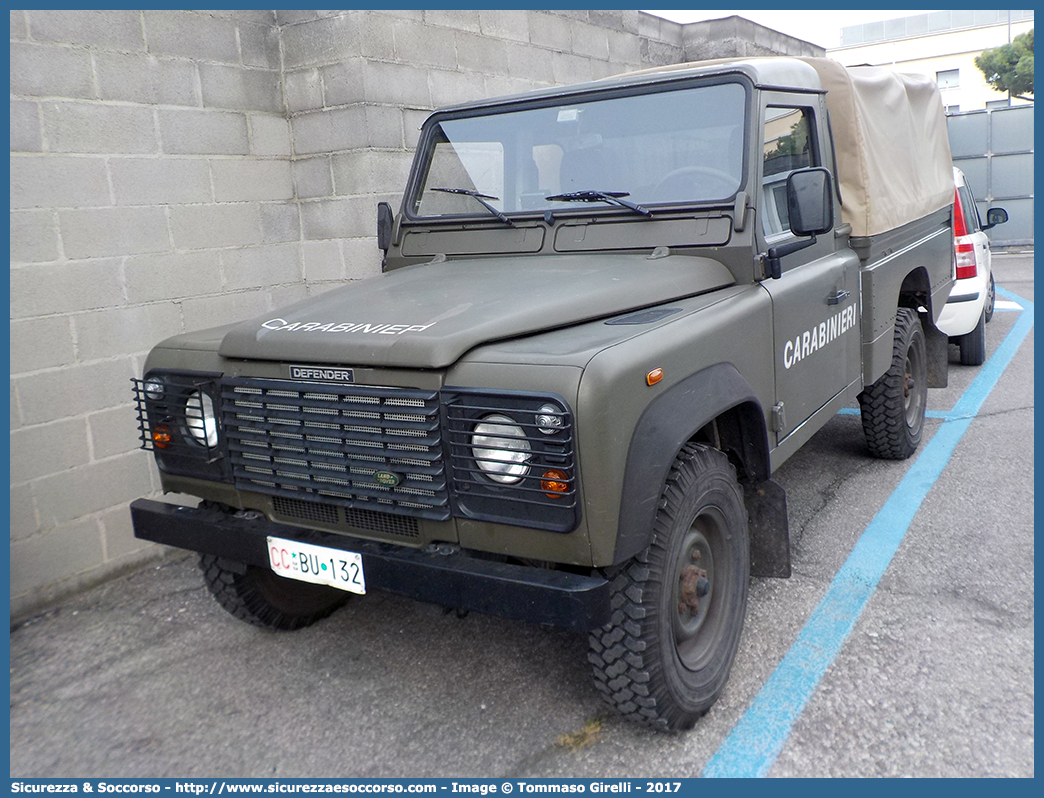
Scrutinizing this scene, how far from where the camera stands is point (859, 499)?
4617 millimetres

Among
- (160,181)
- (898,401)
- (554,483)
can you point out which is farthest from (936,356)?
(160,181)

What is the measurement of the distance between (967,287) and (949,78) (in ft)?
132

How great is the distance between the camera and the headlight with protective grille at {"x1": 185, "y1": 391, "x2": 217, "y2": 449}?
299cm

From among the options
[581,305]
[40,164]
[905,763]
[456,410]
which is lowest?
[905,763]

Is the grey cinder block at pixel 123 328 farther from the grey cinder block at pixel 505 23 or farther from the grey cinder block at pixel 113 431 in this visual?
the grey cinder block at pixel 505 23

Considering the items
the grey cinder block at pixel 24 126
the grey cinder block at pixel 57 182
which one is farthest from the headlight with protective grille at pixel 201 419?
the grey cinder block at pixel 24 126

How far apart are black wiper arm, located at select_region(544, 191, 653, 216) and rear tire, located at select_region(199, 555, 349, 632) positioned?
1.88 metres

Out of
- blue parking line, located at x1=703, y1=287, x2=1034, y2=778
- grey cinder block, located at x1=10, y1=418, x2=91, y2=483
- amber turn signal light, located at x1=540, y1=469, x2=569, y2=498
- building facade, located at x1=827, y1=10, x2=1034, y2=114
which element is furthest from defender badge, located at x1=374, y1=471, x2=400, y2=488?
building facade, located at x1=827, y1=10, x2=1034, y2=114

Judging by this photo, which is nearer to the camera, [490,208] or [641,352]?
[641,352]

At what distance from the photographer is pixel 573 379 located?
2.29m

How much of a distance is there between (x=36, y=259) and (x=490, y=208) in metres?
2.02

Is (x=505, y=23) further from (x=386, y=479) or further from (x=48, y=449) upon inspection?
(x=386, y=479)

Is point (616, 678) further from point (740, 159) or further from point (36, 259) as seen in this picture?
point (36, 259)

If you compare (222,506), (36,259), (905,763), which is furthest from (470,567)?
(36,259)
